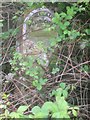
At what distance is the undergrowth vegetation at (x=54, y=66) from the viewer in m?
1.54

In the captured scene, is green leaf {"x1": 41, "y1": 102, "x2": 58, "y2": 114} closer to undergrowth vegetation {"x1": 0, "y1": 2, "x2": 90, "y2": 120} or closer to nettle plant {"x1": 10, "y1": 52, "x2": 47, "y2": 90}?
undergrowth vegetation {"x1": 0, "y1": 2, "x2": 90, "y2": 120}

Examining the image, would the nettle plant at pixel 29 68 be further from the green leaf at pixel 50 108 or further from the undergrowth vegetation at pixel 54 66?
the green leaf at pixel 50 108

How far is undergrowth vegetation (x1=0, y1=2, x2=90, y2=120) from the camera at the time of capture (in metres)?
1.54

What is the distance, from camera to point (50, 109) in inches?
41.9

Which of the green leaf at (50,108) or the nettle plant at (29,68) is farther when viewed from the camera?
the nettle plant at (29,68)

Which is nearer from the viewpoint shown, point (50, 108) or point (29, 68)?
point (50, 108)

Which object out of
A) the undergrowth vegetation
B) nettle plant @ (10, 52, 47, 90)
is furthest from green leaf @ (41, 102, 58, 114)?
nettle plant @ (10, 52, 47, 90)

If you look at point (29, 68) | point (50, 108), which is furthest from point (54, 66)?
point (50, 108)

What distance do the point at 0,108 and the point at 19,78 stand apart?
400 mm

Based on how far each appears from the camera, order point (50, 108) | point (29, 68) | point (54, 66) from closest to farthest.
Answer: point (50, 108), point (29, 68), point (54, 66)

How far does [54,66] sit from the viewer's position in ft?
5.90

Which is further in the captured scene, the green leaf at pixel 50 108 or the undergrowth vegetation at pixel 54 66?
the undergrowth vegetation at pixel 54 66

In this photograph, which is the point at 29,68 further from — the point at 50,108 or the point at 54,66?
the point at 50,108

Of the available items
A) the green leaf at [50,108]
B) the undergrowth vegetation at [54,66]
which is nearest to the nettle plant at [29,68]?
the undergrowth vegetation at [54,66]
